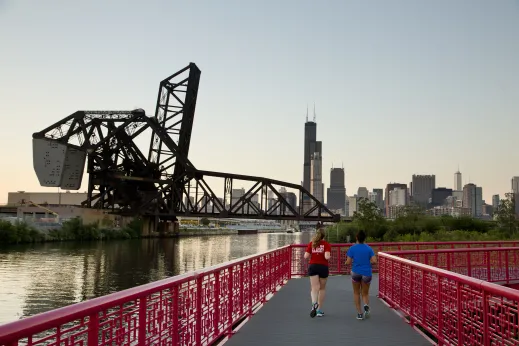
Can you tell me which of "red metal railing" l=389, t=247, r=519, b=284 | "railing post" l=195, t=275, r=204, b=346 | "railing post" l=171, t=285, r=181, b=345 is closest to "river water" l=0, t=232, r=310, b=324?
"railing post" l=195, t=275, r=204, b=346

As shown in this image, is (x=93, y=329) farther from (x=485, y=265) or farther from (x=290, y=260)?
(x=485, y=265)

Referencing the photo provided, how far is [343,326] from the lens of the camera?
10914 millimetres

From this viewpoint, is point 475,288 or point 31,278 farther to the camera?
point 31,278

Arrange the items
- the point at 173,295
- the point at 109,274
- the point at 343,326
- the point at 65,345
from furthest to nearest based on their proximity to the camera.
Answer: the point at 109,274
the point at 343,326
the point at 173,295
the point at 65,345

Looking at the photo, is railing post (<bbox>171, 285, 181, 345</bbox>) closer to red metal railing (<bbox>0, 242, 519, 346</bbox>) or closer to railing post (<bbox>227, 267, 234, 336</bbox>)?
red metal railing (<bbox>0, 242, 519, 346</bbox>)

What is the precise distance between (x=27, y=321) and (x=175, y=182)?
68.7 metres

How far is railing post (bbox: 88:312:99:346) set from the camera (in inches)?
195

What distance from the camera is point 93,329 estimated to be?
5.00m

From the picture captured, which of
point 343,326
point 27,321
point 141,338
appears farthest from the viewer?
point 343,326

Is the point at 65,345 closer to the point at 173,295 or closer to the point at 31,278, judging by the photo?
the point at 173,295

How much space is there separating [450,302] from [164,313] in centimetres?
493

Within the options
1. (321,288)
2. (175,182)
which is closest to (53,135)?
(175,182)

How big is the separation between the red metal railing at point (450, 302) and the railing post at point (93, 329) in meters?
4.58

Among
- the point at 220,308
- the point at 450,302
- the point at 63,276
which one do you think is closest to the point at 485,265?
the point at 450,302
